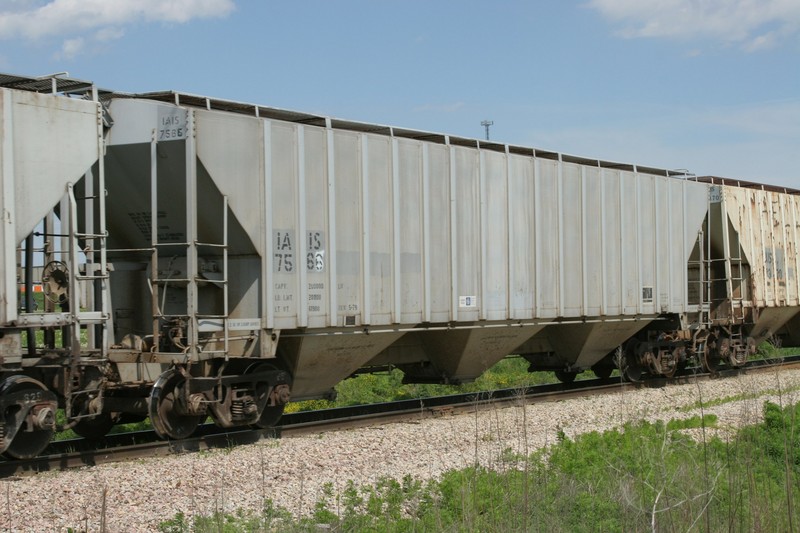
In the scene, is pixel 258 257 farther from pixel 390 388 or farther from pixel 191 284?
pixel 390 388

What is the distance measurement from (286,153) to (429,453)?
4.24 metres

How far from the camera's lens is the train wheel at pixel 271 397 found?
37.3ft

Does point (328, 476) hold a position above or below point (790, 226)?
below

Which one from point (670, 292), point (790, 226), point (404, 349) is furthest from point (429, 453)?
point (790, 226)

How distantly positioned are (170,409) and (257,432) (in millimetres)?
1391

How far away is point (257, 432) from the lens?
37.1 feet

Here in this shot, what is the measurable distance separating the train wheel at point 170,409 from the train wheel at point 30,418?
1164 millimetres

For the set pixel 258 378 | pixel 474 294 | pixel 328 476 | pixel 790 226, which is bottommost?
pixel 328 476

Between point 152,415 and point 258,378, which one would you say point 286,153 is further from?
point 152,415

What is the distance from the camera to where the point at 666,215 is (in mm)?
17797

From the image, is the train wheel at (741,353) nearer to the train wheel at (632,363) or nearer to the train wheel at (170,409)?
the train wheel at (632,363)

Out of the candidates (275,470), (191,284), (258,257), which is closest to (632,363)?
(258,257)

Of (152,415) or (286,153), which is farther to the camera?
(286,153)

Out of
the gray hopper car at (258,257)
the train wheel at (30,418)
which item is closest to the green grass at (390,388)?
the gray hopper car at (258,257)
